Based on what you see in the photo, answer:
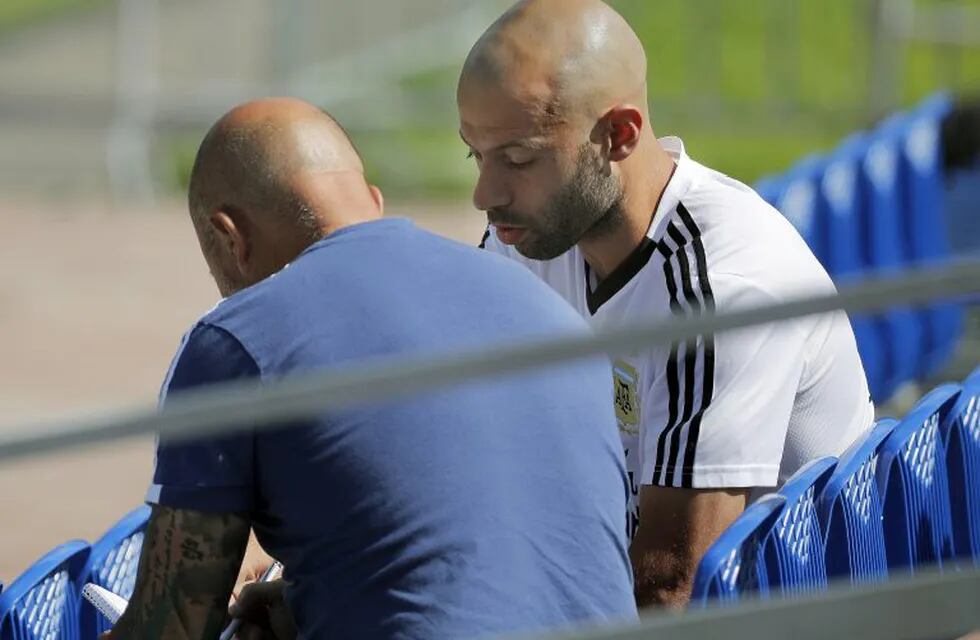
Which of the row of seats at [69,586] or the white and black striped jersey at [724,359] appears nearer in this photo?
the row of seats at [69,586]

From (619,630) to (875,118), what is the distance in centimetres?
785

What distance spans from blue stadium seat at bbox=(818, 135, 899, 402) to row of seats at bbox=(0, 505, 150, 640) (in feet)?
8.97

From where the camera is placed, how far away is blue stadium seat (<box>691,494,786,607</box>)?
8.41 ft

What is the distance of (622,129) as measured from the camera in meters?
3.37

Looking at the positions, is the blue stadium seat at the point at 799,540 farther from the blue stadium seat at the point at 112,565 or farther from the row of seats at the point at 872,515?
the blue stadium seat at the point at 112,565

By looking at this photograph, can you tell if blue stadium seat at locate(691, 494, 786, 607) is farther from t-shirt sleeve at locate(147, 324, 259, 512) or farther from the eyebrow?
the eyebrow

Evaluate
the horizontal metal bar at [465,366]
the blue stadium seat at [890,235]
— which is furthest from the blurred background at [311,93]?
the horizontal metal bar at [465,366]

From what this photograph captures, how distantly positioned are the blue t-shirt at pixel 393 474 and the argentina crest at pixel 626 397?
2.29 feet

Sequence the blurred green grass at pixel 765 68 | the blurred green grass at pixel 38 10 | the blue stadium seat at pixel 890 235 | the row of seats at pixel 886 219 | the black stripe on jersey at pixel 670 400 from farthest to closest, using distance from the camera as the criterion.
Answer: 1. the blurred green grass at pixel 38 10
2. the blurred green grass at pixel 765 68
3. the blue stadium seat at pixel 890 235
4. the row of seats at pixel 886 219
5. the black stripe on jersey at pixel 670 400

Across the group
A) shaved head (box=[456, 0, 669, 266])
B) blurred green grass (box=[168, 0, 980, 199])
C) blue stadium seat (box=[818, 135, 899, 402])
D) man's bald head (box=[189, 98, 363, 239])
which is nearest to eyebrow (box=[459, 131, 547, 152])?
shaved head (box=[456, 0, 669, 266])

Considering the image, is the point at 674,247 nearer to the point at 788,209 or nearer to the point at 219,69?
the point at 788,209

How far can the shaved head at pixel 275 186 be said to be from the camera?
276 centimetres

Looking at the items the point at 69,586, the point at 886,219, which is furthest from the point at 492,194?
the point at 886,219

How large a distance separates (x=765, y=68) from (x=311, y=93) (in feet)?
8.21
